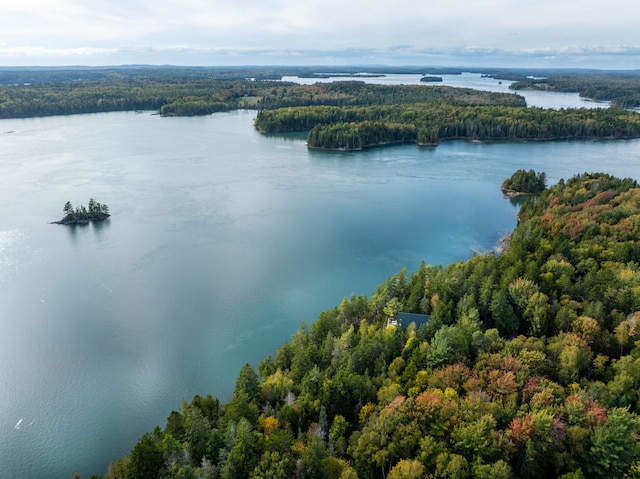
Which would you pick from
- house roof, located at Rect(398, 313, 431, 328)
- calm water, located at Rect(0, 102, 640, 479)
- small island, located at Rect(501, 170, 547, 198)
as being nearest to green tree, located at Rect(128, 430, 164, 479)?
calm water, located at Rect(0, 102, 640, 479)

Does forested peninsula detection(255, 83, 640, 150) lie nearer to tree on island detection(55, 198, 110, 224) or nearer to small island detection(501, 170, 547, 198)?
small island detection(501, 170, 547, 198)

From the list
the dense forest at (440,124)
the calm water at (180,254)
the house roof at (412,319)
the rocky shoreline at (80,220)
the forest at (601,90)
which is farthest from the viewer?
the forest at (601,90)


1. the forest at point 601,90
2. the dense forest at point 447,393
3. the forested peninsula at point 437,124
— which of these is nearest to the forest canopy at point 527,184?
the forested peninsula at point 437,124

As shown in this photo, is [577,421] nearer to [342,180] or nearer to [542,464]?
[542,464]

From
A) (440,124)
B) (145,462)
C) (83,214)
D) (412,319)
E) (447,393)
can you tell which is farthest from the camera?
(440,124)

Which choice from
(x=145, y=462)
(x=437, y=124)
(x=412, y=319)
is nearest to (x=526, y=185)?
(x=437, y=124)

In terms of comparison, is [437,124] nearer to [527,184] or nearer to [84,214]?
[527,184]

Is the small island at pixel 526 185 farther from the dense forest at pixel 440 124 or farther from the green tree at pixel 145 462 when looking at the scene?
the green tree at pixel 145 462
